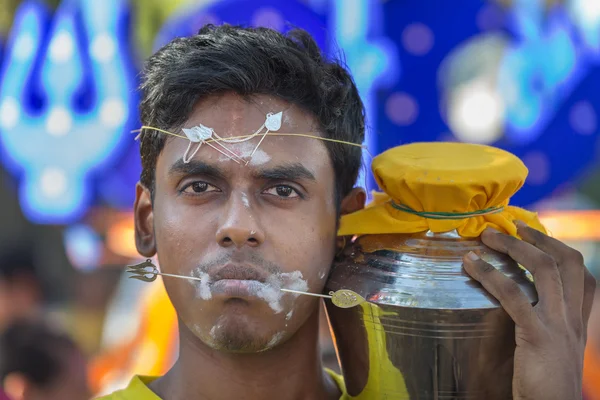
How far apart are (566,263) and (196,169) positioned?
1.16 meters

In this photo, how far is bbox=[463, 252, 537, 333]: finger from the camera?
2.01 metres

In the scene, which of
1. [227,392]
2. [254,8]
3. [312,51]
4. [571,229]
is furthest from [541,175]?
[227,392]

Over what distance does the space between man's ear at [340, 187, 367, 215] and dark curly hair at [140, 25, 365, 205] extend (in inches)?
1.1

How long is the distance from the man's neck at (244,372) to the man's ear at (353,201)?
1.26 ft

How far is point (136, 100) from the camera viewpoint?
5.64 metres

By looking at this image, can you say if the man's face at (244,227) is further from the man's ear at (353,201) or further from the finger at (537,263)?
the finger at (537,263)

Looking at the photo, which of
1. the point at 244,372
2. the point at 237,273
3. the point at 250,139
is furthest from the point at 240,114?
the point at 244,372

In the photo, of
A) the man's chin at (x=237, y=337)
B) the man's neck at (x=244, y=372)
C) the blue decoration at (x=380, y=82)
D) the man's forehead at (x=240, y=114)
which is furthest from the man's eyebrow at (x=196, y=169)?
the blue decoration at (x=380, y=82)

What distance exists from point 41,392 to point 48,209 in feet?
4.60

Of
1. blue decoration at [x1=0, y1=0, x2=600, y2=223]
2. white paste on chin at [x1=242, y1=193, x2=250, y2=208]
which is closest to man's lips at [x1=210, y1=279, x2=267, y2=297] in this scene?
white paste on chin at [x1=242, y1=193, x2=250, y2=208]

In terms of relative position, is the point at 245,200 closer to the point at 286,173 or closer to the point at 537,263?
the point at 286,173

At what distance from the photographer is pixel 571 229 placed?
5754 millimetres

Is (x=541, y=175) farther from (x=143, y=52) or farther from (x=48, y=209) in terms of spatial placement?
(x=48, y=209)

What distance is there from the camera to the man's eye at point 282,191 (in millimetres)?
2258
